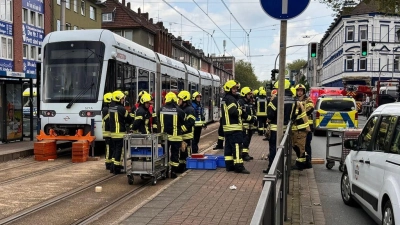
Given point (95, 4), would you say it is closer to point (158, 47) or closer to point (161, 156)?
point (158, 47)

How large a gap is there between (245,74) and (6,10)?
9004cm

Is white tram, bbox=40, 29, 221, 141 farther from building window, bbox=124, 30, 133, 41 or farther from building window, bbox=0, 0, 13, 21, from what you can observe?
building window, bbox=124, 30, 133, 41

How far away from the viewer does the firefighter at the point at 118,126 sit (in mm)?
11156

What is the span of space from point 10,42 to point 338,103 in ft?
90.5

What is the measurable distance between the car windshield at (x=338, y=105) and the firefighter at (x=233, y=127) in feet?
40.0

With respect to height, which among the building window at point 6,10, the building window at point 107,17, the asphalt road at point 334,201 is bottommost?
the asphalt road at point 334,201

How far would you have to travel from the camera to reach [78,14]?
5144cm

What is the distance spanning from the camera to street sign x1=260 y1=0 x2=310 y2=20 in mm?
6621

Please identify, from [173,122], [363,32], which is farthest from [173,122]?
[363,32]

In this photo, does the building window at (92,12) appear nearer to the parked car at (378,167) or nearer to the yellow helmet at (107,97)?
the yellow helmet at (107,97)

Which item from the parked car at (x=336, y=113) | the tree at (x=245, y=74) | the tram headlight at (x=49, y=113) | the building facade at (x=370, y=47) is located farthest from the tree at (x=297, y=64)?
the tram headlight at (x=49, y=113)

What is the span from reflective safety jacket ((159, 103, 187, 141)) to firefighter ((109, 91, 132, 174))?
118cm

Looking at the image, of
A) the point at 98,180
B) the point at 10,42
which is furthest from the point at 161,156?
the point at 10,42

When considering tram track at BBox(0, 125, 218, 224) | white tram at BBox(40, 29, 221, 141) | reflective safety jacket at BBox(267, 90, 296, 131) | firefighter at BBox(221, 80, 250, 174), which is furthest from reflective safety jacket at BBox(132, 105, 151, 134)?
white tram at BBox(40, 29, 221, 141)
